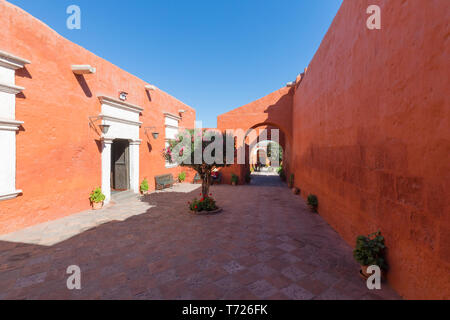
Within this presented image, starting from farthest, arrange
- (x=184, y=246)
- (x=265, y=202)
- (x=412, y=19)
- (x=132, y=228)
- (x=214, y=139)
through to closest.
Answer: (x=265, y=202) < (x=214, y=139) < (x=132, y=228) < (x=184, y=246) < (x=412, y=19)

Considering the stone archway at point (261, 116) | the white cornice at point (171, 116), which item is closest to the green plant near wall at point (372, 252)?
the stone archway at point (261, 116)

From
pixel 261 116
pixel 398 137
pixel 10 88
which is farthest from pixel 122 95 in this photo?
pixel 398 137

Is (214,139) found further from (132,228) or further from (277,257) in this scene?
(277,257)

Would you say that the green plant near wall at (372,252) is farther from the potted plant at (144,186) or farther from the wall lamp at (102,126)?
the potted plant at (144,186)

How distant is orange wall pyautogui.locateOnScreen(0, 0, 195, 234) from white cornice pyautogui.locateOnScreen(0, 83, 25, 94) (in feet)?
0.59

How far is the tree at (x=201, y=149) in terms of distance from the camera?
21.1ft

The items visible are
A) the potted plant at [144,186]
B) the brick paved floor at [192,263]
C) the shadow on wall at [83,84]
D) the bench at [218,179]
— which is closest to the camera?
the brick paved floor at [192,263]

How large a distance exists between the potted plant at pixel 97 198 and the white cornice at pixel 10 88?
3.55 metres

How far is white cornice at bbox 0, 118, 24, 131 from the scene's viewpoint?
170 inches

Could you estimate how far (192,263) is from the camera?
11.1 ft

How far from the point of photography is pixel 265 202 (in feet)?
26.3
